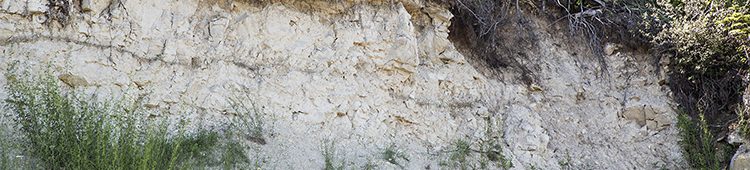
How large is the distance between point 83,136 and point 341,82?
2509mm

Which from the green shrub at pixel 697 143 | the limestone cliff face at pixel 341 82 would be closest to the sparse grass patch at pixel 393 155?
the limestone cliff face at pixel 341 82

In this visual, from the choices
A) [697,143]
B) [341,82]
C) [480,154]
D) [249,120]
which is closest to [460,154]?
[480,154]

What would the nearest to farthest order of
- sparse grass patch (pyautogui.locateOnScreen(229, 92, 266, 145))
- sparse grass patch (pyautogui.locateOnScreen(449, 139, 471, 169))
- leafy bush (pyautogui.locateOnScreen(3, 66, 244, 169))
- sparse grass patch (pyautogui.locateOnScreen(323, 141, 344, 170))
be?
1. leafy bush (pyautogui.locateOnScreen(3, 66, 244, 169))
2. sparse grass patch (pyautogui.locateOnScreen(323, 141, 344, 170))
3. sparse grass patch (pyautogui.locateOnScreen(229, 92, 266, 145))
4. sparse grass patch (pyautogui.locateOnScreen(449, 139, 471, 169))

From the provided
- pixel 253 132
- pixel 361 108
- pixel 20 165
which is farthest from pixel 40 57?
pixel 361 108

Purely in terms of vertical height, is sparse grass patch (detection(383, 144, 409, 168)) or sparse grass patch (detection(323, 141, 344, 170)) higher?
sparse grass patch (detection(383, 144, 409, 168))

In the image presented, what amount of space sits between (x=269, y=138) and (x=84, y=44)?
5.16 ft

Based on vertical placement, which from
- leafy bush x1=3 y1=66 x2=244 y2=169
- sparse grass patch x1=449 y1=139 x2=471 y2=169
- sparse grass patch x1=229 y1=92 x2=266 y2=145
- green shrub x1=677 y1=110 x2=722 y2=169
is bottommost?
leafy bush x1=3 y1=66 x2=244 y2=169

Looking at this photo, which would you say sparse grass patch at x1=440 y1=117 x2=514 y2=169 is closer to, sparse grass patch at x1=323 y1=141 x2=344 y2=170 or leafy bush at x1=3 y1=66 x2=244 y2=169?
sparse grass patch at x1=323 y1=141 x2=344 y2=170

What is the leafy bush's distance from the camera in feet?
14.2

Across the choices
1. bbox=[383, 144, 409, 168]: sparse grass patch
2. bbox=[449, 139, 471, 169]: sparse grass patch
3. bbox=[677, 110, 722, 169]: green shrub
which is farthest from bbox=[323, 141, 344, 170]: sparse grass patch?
bbox=[677, 110, 722, 169]: green shrub

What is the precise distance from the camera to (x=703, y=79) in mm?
8000

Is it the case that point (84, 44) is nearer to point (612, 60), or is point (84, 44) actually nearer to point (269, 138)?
point (269, 138)

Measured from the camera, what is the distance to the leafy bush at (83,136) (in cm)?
432

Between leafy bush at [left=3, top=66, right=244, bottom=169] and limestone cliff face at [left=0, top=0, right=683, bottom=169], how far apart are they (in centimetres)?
31
